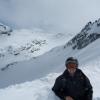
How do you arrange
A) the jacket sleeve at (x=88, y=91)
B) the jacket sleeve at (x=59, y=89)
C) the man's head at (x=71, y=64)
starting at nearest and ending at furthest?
the man's head at (x=71, y=64) → the jacket sleeve at (x=88, y=91) → the jacket sleeve at (x=59, y=89)

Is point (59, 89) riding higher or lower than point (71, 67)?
lower

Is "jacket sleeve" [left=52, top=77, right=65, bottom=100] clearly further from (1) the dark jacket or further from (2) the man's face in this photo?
(2) the man's face

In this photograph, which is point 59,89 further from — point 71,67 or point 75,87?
point 71,67

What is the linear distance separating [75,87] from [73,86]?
0.05m

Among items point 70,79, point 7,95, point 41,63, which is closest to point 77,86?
point 70,79

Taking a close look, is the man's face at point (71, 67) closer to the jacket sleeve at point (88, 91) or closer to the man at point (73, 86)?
the man at point (73, 86)

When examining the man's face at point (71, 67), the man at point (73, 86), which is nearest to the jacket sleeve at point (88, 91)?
the man at point (73, 86)

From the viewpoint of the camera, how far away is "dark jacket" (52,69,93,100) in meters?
9.10

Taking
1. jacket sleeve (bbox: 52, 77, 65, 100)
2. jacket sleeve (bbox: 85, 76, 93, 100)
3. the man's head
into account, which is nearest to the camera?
the man's head

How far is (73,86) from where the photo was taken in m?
9.13

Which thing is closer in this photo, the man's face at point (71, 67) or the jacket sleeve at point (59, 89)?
the man's face at point (71, 67)

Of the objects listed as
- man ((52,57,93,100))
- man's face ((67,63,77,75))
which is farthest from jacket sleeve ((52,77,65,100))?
man's face ((67,63,77,75))

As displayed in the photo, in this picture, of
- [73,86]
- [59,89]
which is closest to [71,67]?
[73,86]

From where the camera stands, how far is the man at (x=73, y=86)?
9.05 m
